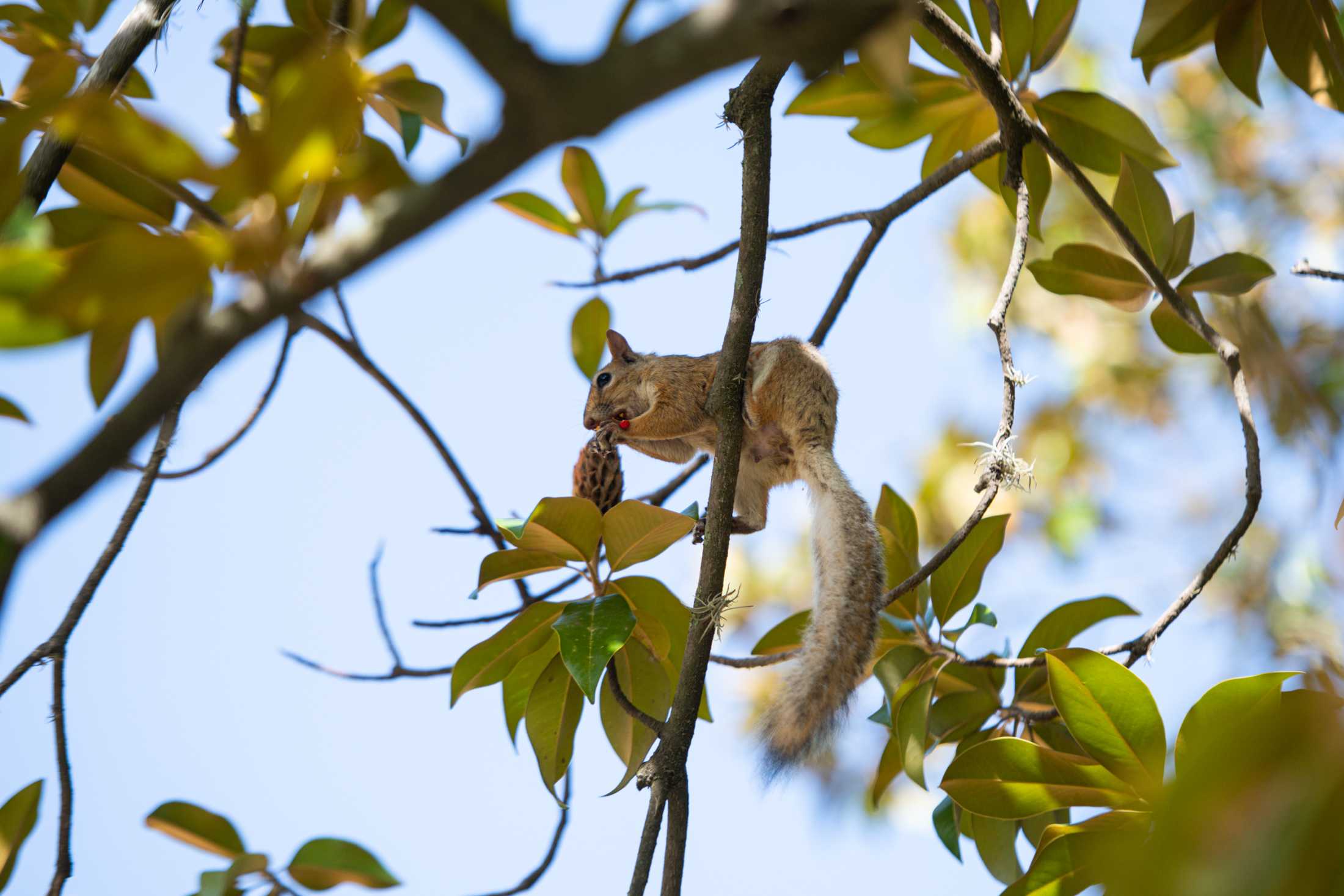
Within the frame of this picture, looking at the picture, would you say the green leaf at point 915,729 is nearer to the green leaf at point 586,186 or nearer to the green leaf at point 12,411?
the green leaf at point 586,186

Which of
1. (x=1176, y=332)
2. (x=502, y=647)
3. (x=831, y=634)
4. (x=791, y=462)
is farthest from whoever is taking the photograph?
(x=791, y=462)

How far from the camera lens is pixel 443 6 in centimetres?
58

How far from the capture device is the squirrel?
6.87ft

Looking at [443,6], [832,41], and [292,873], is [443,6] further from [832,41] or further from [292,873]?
[292,873]

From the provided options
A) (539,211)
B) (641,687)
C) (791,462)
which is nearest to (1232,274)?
(791,462)

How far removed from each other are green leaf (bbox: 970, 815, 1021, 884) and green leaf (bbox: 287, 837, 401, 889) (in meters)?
1.38

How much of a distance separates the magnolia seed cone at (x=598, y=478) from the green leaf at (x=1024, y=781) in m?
1.10

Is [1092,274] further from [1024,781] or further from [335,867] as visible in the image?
[335,867]

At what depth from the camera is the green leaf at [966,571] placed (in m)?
2.35

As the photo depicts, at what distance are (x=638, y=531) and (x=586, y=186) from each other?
4.68ft

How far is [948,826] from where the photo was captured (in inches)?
87.4

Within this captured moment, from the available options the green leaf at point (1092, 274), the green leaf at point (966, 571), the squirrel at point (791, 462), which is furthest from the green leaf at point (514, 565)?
the green leaf at point (1092, 274)

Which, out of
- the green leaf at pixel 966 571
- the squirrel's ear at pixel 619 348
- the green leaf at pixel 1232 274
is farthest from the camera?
the squirrel's ear at pixel 619 348

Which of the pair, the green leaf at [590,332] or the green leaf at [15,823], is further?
the green leaf at [590,332]
